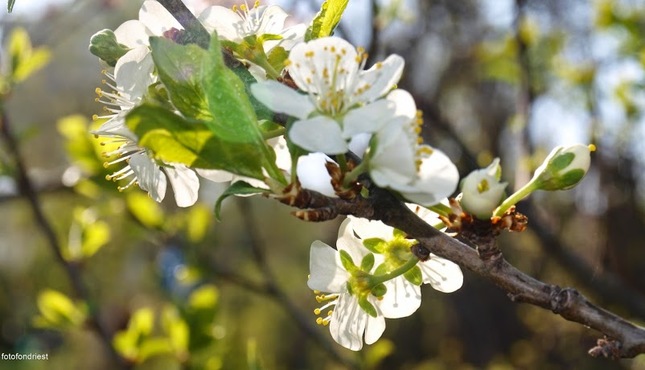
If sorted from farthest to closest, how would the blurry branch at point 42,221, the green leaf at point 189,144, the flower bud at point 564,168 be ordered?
1. the blurry branch at point 42,221
2. the flower bud at point 564,168
3. the green leaf at point 189,144

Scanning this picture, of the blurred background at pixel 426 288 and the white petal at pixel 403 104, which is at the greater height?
the white petal at pixel 403 104

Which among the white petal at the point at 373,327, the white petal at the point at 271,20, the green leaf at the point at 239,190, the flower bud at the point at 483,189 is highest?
the white petal at the point at 271,20

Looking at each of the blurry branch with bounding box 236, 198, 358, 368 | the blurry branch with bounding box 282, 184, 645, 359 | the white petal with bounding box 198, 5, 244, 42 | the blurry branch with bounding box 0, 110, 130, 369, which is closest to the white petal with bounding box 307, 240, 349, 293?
the blurry branch with bounding box 282, 184, 645, 359

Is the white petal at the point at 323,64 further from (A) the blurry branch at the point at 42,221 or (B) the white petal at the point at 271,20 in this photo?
(A) the blurry branch at the point at 42,221

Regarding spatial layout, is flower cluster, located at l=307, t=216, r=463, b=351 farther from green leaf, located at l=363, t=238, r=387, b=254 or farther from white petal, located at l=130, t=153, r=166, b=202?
white petal, located at l=130, t=153, r=166, b=202

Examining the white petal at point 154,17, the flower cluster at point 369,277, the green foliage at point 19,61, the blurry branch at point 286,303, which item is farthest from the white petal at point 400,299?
the green foliage at point 19,61

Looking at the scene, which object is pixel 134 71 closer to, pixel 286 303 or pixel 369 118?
pixel 369 118

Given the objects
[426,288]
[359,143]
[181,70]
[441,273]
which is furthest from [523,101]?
[426,288]
